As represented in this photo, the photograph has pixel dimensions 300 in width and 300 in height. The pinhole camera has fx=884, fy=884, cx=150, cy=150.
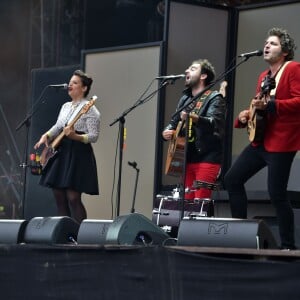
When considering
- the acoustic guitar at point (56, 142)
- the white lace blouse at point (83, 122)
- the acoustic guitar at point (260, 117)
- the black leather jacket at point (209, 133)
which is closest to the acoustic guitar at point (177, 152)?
the black leather jacket at point (209, 133)

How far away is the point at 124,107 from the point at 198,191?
271 cm

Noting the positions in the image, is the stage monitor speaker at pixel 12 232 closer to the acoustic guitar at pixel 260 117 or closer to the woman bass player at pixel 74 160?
the acoustic guitar at pixel 260 117

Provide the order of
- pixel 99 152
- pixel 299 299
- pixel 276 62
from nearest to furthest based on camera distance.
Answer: pixel 299 299, pixel 276 62, pixel 99 152

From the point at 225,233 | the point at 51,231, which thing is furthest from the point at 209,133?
the point at 225,233

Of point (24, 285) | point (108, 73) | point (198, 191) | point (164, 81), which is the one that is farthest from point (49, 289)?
point (108, 73)

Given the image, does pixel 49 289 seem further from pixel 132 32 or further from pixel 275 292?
pixel 132 32

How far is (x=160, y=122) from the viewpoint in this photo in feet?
30.3

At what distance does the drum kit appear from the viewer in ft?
23.2

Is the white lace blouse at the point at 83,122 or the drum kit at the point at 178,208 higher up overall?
the white lace blouse at the point at 83,122

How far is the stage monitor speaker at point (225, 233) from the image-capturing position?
499 cm

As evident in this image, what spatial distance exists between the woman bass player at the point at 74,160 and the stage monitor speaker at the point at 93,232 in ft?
7.98

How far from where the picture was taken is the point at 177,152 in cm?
738

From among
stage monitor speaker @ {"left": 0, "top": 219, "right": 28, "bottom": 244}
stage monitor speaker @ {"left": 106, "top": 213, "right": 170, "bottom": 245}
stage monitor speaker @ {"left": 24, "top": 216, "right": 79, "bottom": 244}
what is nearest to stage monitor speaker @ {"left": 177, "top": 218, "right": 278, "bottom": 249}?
stage monitor speaker @ {"left": 106, "top": 213, "right": 170, "bottom": 245}

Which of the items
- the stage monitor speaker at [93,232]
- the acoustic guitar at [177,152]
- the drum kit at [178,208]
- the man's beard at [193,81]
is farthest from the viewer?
the man's beard at [193,81]
